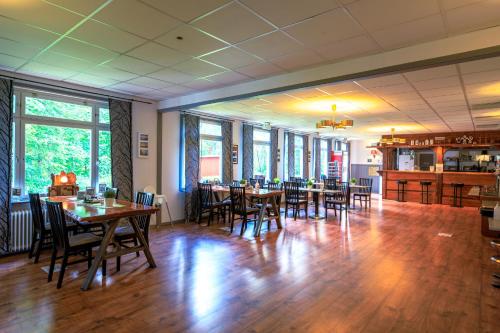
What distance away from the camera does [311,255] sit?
4.30 metres

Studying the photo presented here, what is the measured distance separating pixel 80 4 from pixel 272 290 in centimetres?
315

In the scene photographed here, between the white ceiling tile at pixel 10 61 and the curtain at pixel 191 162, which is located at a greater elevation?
the white ceiling tile at pixel 10 61

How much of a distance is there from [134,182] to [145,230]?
206 cm

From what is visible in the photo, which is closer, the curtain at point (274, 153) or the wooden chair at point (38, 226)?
the wooden chair at point (38, 226)

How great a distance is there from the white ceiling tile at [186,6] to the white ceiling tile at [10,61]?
2.52 m

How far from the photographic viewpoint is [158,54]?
3.45 meters

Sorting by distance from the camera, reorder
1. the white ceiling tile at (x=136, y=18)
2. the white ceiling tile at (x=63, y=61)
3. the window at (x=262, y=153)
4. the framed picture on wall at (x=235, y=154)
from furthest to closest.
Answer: the window at (x=262, y=153), the framed picture on wall at (x=235, y=154), the white ceiling tile at (x=63, y=61), the white ceiling tile at (x=136, y=18)

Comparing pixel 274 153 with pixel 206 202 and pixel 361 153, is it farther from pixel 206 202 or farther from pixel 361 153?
pixel 361 153

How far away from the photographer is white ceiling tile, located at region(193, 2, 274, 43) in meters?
2.47

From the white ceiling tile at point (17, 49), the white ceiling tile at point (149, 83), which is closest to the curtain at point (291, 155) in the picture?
the white ceiling tile at point (149, 83)

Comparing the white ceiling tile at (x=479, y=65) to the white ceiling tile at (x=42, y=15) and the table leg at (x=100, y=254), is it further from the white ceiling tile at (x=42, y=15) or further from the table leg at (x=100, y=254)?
the table leg at (x=100, y=254)

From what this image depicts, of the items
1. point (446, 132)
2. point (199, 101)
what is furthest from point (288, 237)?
point (446, 132)

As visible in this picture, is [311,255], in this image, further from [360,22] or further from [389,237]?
[360,22]

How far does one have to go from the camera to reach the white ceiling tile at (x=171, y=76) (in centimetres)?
411
